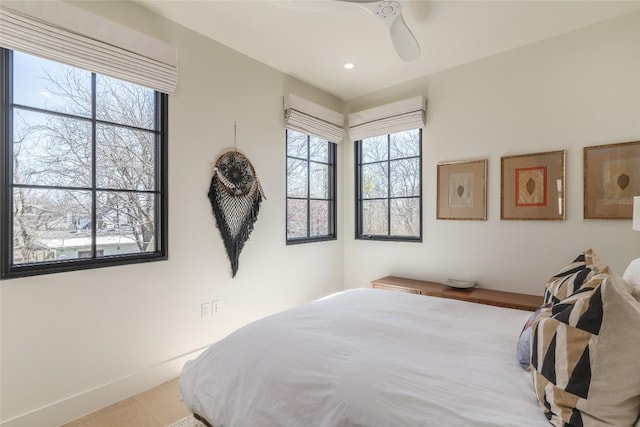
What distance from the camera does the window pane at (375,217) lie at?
138 inches

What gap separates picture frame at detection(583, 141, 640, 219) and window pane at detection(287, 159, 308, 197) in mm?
2400

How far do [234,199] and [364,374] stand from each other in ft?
6.27

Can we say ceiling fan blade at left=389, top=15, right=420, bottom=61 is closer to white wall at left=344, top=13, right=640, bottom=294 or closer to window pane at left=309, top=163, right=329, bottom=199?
white wall at left=344, top=13, right=640, bottom=294

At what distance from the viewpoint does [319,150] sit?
140 inches

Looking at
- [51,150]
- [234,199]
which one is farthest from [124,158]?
[234,199]

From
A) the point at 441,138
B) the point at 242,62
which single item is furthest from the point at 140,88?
the point at 441,138

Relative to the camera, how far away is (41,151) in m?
1.74

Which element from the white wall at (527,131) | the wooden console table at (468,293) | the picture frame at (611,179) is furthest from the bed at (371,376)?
the picture frame at (611,179)

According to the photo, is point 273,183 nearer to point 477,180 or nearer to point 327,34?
point 327,34

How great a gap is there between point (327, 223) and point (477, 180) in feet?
5.41

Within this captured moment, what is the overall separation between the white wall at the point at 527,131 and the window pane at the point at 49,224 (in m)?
2.74

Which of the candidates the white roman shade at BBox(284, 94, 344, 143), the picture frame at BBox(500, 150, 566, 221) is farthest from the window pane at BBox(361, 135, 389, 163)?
the picture frame at BBox(500, 150, 566, 221)

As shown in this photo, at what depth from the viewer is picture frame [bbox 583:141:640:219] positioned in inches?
84.7

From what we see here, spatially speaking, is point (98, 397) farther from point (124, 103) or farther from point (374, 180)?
point (374, 180)
